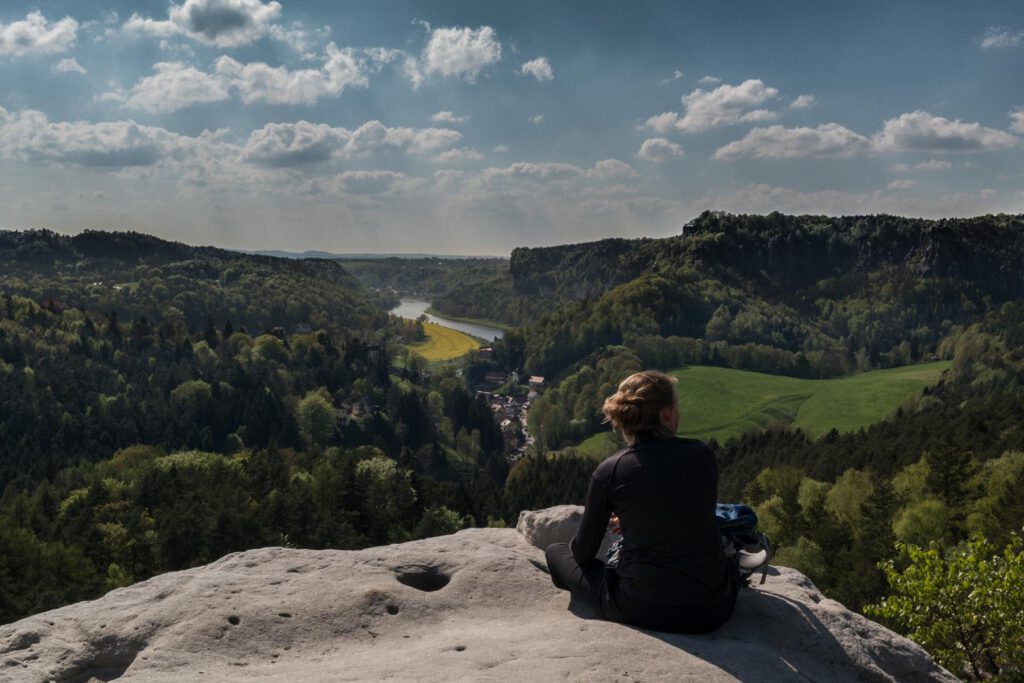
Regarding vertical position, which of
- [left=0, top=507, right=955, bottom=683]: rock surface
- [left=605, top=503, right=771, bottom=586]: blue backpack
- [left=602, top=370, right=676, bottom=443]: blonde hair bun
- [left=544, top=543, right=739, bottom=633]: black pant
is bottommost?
[left=0, top=507, right=955, bottom=683]: rock surface

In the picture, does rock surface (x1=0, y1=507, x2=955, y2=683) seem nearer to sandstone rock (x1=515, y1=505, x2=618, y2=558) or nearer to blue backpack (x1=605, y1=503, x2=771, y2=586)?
blue backpack (x1=605, y1=503, x2=771, y2=586)

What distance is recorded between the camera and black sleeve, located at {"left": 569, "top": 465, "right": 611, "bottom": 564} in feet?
28.6

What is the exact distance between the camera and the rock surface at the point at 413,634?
8.42 meters

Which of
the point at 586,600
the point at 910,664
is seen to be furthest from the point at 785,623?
the point at 586,600

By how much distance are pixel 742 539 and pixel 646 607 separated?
2.04 metres

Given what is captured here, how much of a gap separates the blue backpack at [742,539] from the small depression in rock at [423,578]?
16.6 feet

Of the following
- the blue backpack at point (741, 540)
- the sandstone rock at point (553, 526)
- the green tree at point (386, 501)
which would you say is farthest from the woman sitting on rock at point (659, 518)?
the green tree at point (386, 501)

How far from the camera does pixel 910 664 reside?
32.2 feet

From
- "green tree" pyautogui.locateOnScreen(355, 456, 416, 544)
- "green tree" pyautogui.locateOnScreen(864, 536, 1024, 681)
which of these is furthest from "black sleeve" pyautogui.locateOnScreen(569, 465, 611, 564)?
"green tree" pyautogui.locateOnScreen(355, 456, 416, 544)

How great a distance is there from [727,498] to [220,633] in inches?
3681

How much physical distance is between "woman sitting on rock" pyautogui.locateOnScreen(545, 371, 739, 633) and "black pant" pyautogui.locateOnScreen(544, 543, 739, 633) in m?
0.01

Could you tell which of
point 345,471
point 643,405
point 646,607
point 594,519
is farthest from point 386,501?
point 643,405

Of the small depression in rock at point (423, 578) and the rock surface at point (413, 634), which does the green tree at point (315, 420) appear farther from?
the rock surface at point (413, 634)

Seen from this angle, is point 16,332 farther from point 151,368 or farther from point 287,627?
point 287,627
